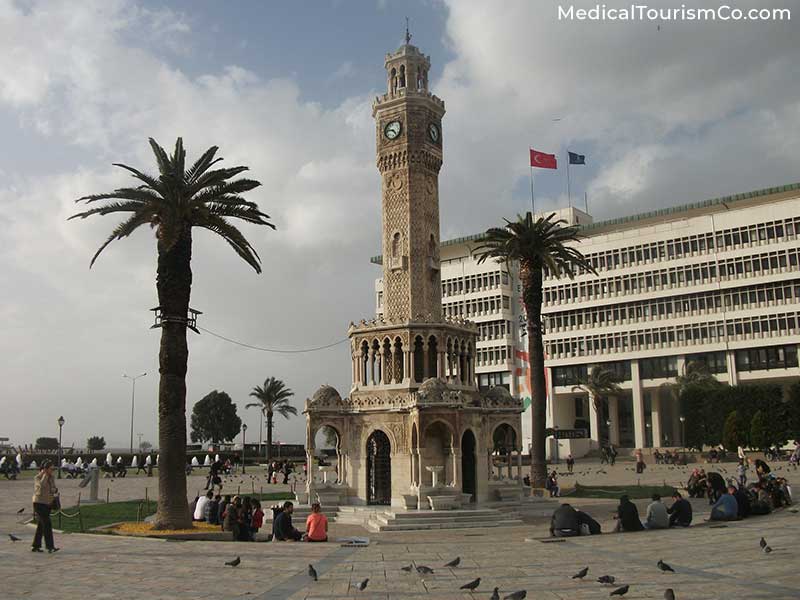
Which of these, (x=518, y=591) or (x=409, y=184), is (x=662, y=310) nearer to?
(x=409, y=184)

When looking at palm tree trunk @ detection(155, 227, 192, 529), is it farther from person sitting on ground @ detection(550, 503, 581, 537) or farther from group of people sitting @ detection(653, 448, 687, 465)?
group of people sitting @ detection(653, 448, 687, 465)

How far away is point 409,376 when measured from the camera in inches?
1430

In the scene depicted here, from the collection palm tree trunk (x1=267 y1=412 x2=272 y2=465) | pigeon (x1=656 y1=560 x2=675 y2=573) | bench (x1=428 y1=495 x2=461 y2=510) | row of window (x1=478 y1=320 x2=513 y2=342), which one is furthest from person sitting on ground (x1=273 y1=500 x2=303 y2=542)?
row of window (x1=478 y1=320 x2=513 y2=342)

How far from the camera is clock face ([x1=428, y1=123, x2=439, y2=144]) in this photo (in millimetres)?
39625

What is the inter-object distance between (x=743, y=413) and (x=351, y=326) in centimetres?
4504

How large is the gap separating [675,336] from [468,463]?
168ft

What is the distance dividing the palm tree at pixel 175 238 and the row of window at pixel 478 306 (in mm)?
64971

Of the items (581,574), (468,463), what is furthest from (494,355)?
(581,574)

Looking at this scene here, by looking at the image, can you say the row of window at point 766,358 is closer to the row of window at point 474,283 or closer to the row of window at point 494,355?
the row of window at point 494,355

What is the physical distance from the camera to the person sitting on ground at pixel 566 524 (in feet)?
70.7

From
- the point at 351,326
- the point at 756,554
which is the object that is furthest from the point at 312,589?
the point at 351,326

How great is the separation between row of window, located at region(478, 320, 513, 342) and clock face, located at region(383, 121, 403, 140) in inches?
2138

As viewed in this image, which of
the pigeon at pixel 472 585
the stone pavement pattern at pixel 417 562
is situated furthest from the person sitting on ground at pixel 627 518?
the pigeon at pixel 472 585

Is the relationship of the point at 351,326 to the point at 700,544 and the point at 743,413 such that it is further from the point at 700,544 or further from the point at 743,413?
the point at 743,413
